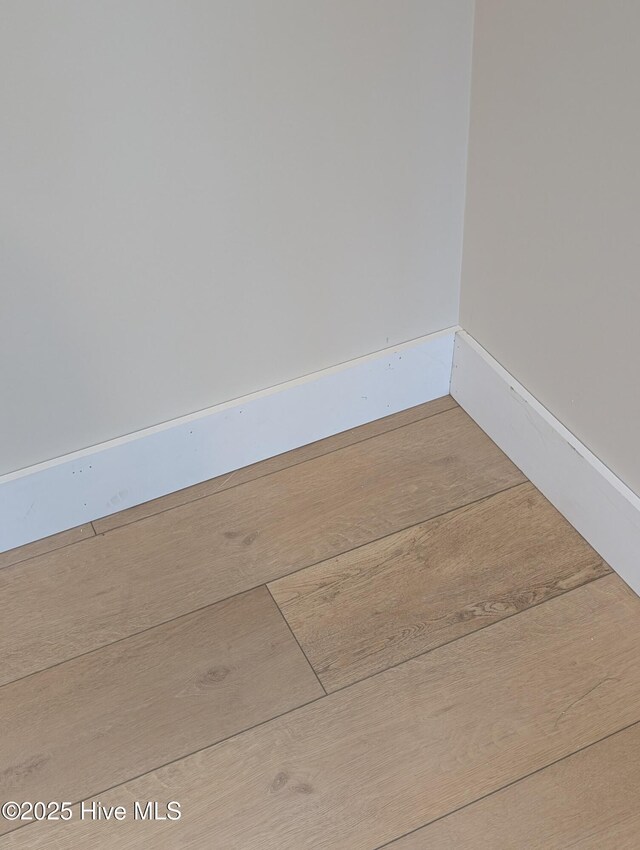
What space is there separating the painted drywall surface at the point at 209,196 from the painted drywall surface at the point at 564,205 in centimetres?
8

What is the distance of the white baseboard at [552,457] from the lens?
126 cm

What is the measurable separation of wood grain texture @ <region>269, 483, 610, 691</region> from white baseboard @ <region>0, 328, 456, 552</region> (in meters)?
0.26

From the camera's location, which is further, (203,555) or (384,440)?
(384,440)

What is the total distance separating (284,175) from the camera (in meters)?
1.27

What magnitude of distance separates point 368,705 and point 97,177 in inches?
30.7

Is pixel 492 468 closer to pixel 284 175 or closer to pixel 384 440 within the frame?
pixel 384 440

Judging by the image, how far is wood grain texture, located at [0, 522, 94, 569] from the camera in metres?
1.41

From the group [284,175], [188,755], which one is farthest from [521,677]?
[284,175]

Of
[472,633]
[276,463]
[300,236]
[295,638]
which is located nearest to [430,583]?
[472,633]

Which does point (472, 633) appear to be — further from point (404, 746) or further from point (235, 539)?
point (235, 539)

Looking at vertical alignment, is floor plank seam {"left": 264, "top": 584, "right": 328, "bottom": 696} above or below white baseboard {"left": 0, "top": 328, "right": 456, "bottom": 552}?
below

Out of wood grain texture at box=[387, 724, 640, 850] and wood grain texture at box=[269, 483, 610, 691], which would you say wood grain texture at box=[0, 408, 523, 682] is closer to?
wood grain texture at box=[269, 483, 610, 691]

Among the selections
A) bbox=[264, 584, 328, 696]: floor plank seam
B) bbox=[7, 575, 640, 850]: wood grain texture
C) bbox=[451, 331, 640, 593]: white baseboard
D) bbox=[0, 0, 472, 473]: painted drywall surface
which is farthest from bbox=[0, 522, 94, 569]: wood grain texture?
bbox=[451, 331, 640, 593]: white baseboard

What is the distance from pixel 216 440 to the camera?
4.83 ft
